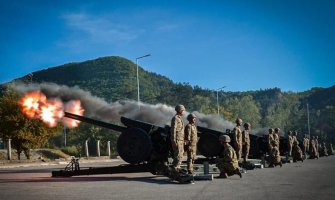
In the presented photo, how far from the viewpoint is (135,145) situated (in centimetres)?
1411

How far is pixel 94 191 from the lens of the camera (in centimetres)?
973

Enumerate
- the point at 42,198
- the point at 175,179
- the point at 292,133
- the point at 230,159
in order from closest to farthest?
the point at 42,198
the point at 175,179
the point at 230,159
the point at 292,133

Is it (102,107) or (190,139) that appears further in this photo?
(102,107)

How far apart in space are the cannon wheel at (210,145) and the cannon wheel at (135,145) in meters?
5.39

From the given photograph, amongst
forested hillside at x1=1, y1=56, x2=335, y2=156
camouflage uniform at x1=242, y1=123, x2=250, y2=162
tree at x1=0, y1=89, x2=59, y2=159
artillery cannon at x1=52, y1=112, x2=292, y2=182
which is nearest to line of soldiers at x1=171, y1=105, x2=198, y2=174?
artillery cannon at x1=52, y1=112, x2=292, y2=182

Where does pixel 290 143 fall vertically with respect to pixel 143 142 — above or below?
below

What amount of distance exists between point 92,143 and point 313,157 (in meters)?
52.6

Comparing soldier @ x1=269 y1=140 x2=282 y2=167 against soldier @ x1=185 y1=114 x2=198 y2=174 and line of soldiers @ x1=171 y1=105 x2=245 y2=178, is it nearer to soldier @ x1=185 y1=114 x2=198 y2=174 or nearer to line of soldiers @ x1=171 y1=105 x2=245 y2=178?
line of soldiers @ x1=171 y1=105 x2=245 y2=178

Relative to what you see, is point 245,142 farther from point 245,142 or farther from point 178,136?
point 178,136

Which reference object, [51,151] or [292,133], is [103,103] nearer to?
[292,133]

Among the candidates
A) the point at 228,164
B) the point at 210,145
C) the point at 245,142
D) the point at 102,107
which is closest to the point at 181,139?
the point at 228,164

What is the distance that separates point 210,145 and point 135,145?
5.52m

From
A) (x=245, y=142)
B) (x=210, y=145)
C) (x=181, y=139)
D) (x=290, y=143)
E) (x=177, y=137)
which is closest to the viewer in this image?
(x=177, y=137)

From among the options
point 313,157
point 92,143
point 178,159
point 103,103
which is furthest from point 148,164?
point 92,143
